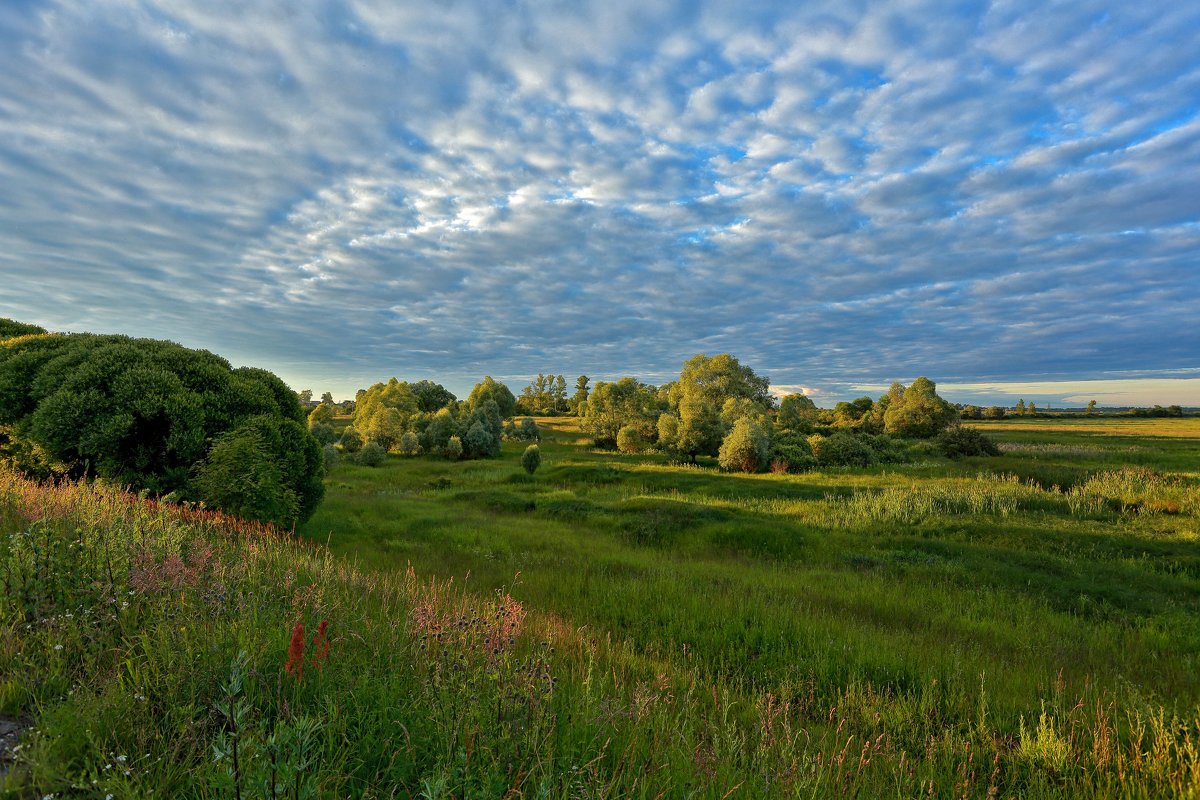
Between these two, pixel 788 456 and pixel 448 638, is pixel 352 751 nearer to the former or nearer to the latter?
pixel 448 638

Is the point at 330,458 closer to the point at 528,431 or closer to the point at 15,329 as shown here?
the point at 15,329

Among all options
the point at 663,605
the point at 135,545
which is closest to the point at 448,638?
the point at 135,545

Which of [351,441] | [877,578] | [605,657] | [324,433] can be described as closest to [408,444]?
[351,441]

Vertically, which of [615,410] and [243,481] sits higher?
[615,410]

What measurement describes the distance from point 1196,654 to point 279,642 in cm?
1285

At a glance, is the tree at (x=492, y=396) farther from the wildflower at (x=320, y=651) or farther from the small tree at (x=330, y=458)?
the wildflower at (x=320, y=651)

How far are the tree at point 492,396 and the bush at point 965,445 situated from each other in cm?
5437

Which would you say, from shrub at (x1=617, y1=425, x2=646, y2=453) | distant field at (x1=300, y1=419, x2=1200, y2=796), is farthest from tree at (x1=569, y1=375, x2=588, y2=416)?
distant field at (x1=300, y1=419, x2=1200, y2=796)

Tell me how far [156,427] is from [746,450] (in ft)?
99.4

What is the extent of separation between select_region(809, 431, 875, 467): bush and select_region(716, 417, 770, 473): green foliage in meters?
4.19

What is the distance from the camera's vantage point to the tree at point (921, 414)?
2021 inches

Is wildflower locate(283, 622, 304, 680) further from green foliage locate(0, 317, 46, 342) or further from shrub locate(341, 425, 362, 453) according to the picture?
shrub locate(341, 425, 362, 453)

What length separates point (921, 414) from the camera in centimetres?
5184

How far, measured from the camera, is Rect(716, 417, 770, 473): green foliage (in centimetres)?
3341
